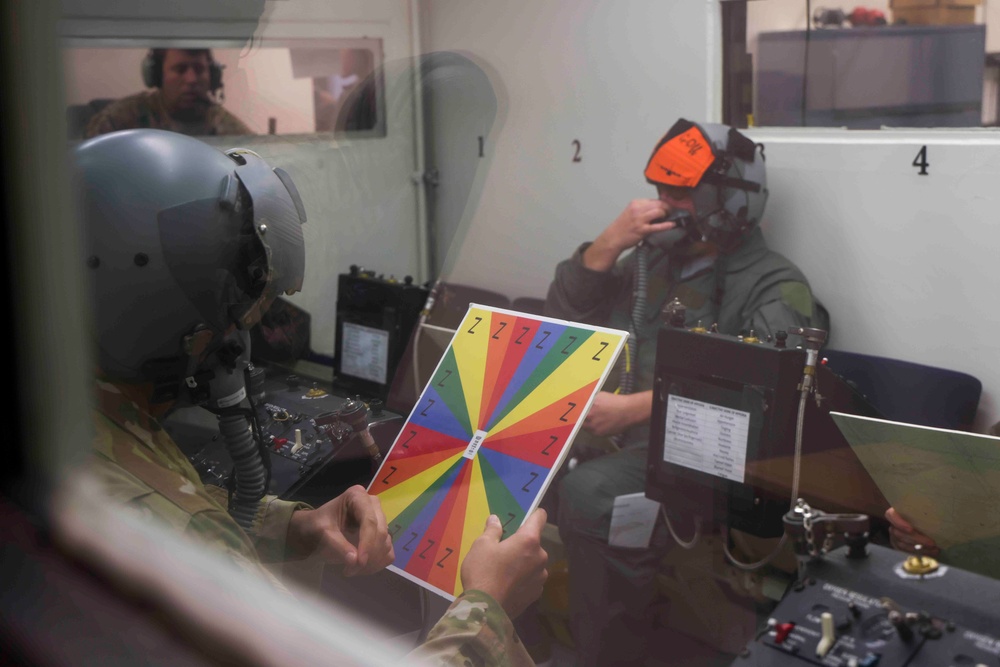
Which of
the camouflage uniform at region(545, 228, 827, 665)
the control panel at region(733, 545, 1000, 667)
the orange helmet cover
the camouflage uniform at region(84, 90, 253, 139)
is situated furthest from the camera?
the orange helmet cover

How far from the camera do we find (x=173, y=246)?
101cm

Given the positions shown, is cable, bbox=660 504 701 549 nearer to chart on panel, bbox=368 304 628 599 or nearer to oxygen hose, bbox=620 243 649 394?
oxygen hose, bbox=620 243 649 394

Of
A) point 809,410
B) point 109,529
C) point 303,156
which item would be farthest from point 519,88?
point 109,529

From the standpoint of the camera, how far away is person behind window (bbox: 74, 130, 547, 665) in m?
1.01

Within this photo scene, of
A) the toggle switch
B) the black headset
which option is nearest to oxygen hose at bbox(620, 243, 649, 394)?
the toggle switch

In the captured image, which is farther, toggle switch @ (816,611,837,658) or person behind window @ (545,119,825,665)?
person behind window @ (545,119,825,665)

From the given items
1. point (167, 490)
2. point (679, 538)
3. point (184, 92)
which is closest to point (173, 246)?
point (167, 490)

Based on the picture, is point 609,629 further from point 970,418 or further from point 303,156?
point 303,156

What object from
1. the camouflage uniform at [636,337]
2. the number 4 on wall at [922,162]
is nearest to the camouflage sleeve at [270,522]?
the camouflage uniform at [636,337]

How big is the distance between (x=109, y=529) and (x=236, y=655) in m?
0.30

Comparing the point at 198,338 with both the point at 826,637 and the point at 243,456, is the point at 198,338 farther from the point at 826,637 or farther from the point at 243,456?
the point at 826,637

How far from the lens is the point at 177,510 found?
1.04 metres

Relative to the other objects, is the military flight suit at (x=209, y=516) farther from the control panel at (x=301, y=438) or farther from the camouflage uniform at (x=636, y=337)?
the camouflage uniform at (x=636, y=337)

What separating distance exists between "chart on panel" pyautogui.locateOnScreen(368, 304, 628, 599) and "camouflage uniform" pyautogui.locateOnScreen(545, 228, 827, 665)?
21cm
